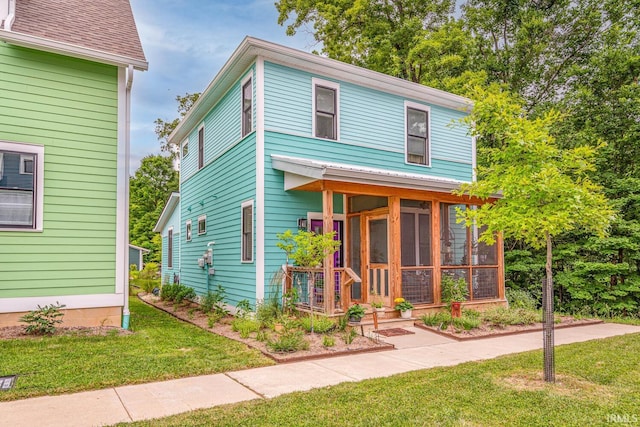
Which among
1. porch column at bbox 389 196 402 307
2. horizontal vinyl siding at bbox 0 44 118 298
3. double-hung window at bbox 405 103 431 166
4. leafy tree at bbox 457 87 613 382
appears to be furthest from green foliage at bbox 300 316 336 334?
double-hung window at bbox 405 103 431 166

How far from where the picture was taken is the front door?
973 cm

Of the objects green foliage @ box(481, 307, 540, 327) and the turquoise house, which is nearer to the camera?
green foliage @ box(481, 307, 540, 327)

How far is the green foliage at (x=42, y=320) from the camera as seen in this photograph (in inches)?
274

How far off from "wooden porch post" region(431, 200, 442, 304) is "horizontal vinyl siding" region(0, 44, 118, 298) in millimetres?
6691

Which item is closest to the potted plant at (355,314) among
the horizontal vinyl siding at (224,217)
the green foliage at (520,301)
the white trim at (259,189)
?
the white trim at (259,189)

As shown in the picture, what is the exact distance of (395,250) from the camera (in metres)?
9.27

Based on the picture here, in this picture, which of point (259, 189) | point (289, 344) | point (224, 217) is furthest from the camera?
point (224, 217)

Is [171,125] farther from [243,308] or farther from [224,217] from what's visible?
[243,308]

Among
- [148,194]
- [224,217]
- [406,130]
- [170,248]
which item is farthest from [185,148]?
[148,194]

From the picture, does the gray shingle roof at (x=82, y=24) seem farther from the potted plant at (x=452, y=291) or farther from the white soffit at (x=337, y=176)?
the potted plant at (x=452, y=291)

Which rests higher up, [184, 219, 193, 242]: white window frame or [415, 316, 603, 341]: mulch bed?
[184, 219, 193, 242]: white window frame

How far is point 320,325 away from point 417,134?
22.9 feet

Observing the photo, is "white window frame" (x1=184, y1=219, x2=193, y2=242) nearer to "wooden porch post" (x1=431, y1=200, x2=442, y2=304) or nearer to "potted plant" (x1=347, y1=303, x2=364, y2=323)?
"potted plant" (x1=347, y1=303, x2=364, y2=323)

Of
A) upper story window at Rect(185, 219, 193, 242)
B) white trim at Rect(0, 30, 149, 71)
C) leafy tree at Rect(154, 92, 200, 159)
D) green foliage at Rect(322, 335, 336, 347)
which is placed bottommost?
green foliage at Rect(322, 335, 336, 347)
